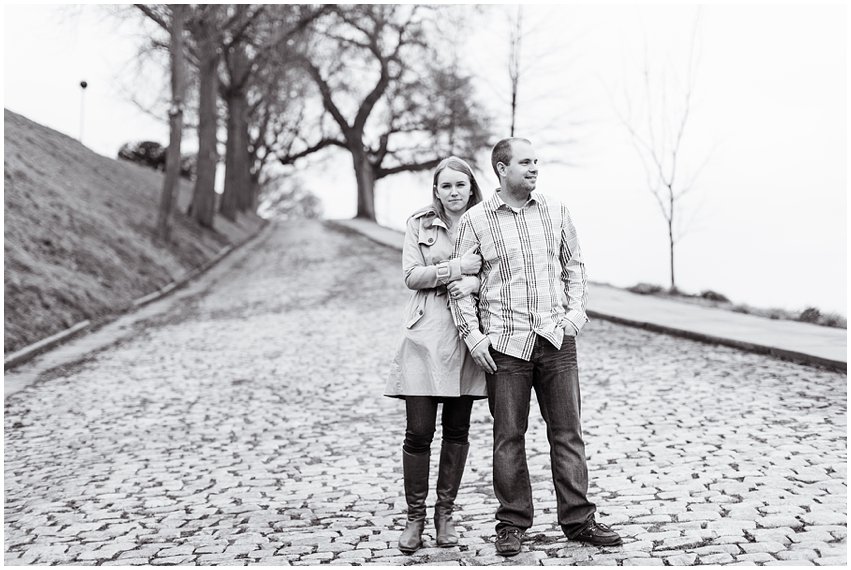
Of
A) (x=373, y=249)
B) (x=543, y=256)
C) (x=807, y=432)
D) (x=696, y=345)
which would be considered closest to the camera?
(x=543, y=256)

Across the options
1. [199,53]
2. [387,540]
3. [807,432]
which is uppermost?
[199,53]

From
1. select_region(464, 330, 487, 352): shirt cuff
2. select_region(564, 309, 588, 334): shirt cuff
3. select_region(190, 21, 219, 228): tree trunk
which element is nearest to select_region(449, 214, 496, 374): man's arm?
select_region(464, 330, 487, 352): shirt cuff

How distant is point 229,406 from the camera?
26.9ft

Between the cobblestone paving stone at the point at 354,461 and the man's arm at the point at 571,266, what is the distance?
4.25 ft

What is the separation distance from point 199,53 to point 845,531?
2463 cm

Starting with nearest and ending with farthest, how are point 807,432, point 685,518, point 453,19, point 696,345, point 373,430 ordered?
point 685,518, point 807,432, point 373,430, point 696,345, point 453,19

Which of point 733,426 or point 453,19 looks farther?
point 453,19

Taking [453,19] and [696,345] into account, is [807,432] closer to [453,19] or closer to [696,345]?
[696,345]

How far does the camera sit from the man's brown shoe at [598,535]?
4191 mm

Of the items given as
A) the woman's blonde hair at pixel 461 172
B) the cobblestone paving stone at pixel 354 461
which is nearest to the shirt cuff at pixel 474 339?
the woman's blonde hair at pixel 461 172

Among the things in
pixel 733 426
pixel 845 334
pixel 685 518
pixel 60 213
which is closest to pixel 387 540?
pixel 685 518

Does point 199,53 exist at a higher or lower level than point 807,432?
higher

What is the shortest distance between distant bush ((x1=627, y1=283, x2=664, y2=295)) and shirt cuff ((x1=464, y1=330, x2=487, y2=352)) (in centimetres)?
1341

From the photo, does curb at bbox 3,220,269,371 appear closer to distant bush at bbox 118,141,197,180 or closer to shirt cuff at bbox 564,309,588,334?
shirt cuff at bbox 564,309,588,334
